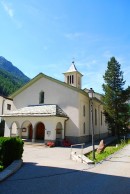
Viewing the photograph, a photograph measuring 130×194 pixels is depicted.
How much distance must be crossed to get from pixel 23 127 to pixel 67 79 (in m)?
12.7

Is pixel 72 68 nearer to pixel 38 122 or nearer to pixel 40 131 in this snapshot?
pixel 40 131

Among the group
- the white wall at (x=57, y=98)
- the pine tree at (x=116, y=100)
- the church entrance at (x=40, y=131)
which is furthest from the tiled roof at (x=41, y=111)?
the pine tree at (x=116, y=100)

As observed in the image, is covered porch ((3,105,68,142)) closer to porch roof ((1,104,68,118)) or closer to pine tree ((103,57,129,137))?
porch roof ((1,104,68,118))

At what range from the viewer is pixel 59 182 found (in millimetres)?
9148

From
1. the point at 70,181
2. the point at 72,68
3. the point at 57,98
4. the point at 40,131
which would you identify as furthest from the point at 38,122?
the point at 70,181

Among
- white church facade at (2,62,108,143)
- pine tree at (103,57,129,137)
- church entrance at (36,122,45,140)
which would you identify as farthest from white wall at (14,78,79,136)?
pine tree at (103,57,129,137)

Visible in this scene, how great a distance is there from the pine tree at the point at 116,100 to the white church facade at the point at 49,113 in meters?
3.45

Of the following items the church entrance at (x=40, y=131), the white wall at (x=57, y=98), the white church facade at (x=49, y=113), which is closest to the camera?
the white church facade at (x=49, y=113)

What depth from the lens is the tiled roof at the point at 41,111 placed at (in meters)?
27.3

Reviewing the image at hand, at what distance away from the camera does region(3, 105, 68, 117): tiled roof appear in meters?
27.3

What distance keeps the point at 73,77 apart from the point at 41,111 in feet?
40.1

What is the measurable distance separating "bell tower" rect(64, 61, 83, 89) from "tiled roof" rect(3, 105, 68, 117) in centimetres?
971

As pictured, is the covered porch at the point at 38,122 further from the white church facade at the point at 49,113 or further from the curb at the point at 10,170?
the curb at the point at 10,170

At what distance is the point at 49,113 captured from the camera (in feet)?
88.8
